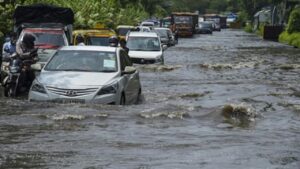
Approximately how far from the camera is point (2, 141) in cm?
1056

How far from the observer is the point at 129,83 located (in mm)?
15117

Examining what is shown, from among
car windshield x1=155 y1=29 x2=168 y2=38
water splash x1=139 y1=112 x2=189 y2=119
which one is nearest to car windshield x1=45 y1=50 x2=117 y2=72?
water splash x1=139 y1=112 x2=189 y2=119

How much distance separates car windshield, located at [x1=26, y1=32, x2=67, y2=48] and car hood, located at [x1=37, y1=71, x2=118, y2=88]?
19.6 feet

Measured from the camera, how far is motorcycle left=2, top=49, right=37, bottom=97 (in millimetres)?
16656

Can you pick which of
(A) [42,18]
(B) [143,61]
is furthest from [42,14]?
(B) [143,61]

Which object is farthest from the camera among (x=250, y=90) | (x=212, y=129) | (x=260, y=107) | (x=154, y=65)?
(x=154, y=65)

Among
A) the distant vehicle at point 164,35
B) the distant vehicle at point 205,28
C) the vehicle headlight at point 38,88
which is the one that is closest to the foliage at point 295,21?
the distant vehicle at point 164,35

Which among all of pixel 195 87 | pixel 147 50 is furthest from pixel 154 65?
pixel 195 87

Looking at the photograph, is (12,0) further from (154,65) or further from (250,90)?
(250,90)

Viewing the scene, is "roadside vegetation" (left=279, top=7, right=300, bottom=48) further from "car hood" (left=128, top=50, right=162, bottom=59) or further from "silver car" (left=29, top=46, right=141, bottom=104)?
"silver car" (left=29, top=46, right=141, bottom=104)

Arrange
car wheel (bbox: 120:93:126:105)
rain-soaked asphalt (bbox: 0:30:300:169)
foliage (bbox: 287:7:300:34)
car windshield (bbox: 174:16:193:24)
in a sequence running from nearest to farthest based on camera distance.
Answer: rain-soaked asphalt (bbox: 0:30:300:169)
car wheel (bbox: 120:93:126:105)
foliage (bbox: 287:7:300:34)
car windshield (bbox: 174:16:193:24)

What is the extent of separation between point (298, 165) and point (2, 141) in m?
4.19

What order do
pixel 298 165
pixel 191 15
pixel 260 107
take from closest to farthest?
pixel 298 165 → pixel 260 107 → pixel 191 15

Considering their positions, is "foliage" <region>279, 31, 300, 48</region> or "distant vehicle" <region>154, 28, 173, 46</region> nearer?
"distant vehicle" <region>154, 28, 173, 46</region>
